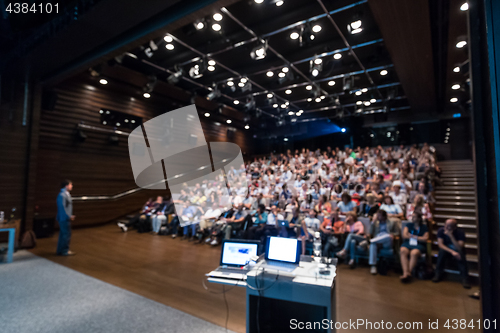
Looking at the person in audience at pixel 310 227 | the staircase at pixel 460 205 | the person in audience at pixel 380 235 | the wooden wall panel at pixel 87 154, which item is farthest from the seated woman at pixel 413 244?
the wooden wall panel at pixel 87 154

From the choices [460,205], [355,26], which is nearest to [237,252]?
Result: [355,26]

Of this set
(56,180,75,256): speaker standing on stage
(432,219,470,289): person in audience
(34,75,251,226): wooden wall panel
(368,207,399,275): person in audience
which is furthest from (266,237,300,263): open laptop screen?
(34,75,251,226): wooden wall panel

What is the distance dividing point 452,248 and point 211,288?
10.9ft

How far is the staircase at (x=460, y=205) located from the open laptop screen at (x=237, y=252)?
3.36m

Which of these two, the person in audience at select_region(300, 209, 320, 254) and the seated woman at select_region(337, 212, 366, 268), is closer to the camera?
the seated woman at select_region(337, 212, 366, 268)

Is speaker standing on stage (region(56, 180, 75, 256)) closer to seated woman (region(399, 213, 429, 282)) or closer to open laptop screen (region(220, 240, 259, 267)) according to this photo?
open laptop screen (region(220, 240, 259, 267))

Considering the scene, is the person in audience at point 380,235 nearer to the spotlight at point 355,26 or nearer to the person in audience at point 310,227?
the person in audience at point 310,227

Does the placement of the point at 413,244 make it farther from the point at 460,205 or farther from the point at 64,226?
the point at 64,226

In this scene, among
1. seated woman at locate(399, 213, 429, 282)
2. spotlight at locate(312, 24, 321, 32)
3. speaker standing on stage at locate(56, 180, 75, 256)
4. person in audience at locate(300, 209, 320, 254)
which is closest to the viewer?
seated woman at locate(399, 213, 429, 282)

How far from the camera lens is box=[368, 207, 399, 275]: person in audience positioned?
4066 millimetres

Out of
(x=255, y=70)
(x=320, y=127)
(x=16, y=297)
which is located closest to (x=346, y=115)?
(x=320, y=127)

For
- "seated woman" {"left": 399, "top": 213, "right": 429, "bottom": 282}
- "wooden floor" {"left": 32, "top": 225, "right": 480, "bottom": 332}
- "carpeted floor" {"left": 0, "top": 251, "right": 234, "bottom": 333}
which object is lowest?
"wooden floor" {"left": 32, "top": 225, "right": 480, "bottom": 332}

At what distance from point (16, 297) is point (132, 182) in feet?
21.6

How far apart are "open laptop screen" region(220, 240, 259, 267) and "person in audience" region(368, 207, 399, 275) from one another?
2636 mm
